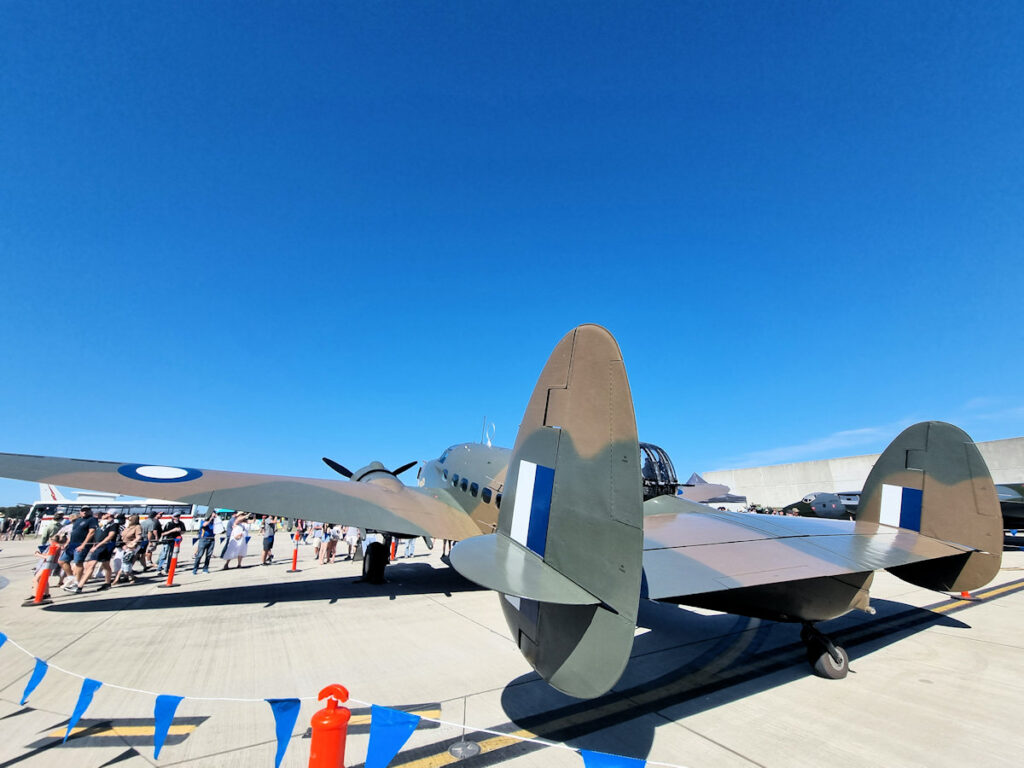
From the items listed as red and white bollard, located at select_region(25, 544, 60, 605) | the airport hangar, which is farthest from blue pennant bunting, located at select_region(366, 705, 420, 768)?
the airport hangar

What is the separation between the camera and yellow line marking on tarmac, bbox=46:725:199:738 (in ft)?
12.7

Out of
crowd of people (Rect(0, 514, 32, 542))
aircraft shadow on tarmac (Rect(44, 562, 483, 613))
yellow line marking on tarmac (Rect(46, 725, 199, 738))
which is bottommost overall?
crowd of people (Rect(0, 514, 32, 542))

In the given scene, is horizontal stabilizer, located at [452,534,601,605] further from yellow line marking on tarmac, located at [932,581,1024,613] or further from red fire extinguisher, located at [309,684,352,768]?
yellow line marking on tarmac, located at [932,581,1024,613]

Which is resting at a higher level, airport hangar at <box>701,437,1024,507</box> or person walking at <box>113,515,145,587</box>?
airport hangar at <box>701,437,1024,507</box>

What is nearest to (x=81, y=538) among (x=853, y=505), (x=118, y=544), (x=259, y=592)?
(x=259, y=592)

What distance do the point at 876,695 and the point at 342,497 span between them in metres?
9.86

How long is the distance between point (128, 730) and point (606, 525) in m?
4.89

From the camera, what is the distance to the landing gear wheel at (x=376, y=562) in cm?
1178

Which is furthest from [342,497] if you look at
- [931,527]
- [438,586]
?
[931,527]

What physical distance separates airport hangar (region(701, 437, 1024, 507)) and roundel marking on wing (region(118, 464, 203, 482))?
45.6 meters

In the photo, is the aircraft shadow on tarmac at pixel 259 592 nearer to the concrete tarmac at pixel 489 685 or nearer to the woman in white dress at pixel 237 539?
the concrete tarmac at pixel 489 685

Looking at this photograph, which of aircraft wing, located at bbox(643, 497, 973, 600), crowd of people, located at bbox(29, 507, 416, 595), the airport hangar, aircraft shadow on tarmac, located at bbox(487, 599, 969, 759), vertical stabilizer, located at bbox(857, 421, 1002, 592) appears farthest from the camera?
the airport hangar

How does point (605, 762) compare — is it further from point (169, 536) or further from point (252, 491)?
point (169, 536)

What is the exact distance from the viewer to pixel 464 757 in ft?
11.9
